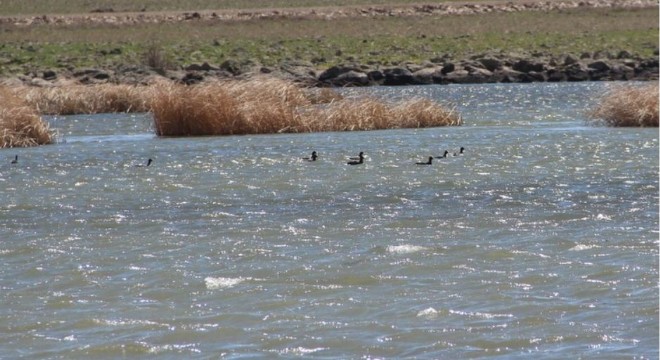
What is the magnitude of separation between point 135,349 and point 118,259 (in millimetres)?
3531

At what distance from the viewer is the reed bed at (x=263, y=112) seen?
93.9ft

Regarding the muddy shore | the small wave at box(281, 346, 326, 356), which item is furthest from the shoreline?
the small wave at box(281, 346, 326, 356)

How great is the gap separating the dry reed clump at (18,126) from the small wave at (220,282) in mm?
14962

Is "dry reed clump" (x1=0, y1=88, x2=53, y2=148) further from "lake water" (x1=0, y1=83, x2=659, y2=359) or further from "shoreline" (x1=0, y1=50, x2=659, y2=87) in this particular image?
"shoreline" (x1=0, y1=50, x2=659, y2=87)

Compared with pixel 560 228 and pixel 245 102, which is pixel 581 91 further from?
pixel 560 228

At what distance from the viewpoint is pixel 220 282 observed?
12.0 metres

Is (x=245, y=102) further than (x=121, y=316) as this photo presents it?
Yes

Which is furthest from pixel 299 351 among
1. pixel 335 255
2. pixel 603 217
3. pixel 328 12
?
pixel 328 12

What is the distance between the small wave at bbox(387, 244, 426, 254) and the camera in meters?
13.2

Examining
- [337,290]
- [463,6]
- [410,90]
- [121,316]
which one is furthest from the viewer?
[463,6]

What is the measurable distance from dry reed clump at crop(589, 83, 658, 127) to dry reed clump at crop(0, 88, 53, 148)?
36.4 ft

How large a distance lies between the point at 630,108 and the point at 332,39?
37.7m

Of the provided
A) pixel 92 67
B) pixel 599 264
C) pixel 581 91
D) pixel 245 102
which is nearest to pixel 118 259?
pixel 599 264

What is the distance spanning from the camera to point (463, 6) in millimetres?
81500
